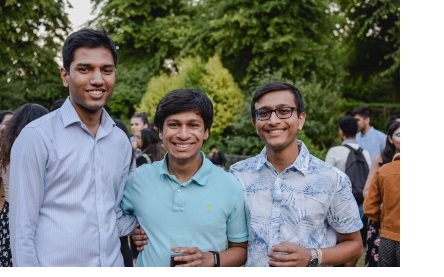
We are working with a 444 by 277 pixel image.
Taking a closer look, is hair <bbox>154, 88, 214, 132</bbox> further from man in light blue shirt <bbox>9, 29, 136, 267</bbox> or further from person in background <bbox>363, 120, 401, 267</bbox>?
person in background <bbox>363, 120, 401, 267</bbox>

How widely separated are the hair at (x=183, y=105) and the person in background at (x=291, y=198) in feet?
0.92

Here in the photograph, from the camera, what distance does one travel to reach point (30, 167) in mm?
2453

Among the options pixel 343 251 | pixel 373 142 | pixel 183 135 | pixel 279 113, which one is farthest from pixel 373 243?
pixel 183 135

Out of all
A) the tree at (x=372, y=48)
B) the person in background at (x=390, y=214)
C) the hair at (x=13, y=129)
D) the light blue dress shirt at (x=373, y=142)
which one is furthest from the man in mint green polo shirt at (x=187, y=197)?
the tree at (x=372, y=48)

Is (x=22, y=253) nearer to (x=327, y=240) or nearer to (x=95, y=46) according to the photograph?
(x=95, y=46)

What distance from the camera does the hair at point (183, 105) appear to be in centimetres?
278

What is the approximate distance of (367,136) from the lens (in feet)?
27.0

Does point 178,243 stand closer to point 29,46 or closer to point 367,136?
point 367,136

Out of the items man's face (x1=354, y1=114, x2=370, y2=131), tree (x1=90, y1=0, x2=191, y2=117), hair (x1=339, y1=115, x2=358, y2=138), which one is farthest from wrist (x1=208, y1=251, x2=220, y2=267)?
tree (x1=90, y1=0, x2=191, y2=117)

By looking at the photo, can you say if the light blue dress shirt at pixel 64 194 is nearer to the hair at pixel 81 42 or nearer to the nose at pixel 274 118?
the hair at pixel 81 42

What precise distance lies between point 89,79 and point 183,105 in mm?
487

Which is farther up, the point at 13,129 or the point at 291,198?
the point at 13,129

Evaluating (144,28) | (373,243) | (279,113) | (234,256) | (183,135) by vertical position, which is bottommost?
(373,243)
